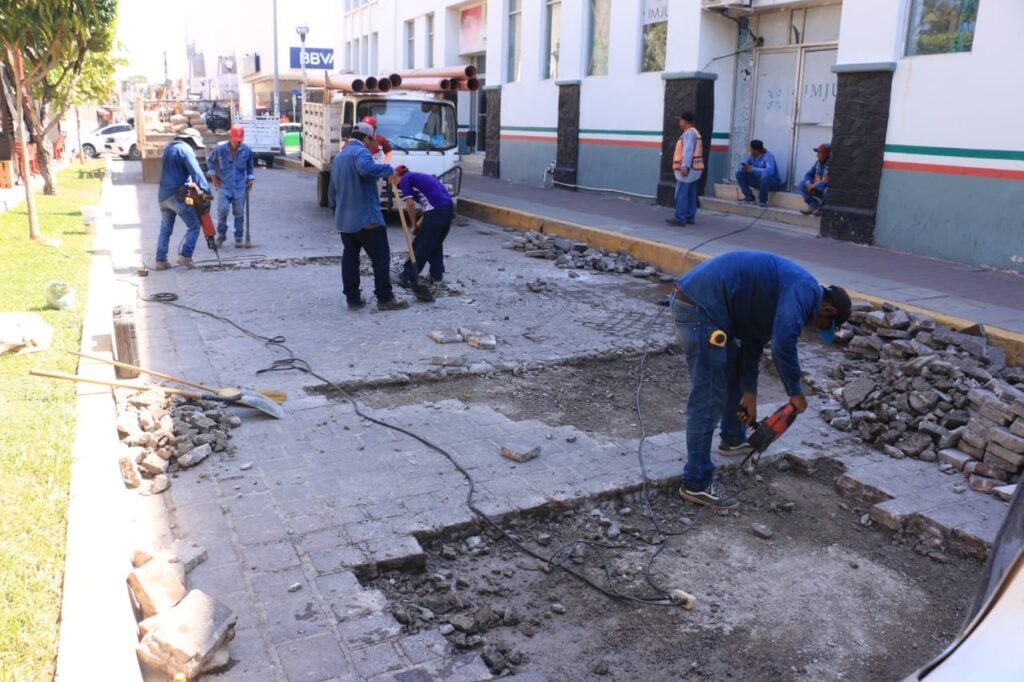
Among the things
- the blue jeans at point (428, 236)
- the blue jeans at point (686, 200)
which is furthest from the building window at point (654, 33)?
the blue jeans at point (428, 236)

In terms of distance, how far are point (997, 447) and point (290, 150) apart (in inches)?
1379

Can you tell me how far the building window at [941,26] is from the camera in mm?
10172

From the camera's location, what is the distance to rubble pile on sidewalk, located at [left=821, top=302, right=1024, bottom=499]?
5.20 metres

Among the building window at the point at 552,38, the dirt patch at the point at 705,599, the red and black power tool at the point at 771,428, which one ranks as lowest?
the dirt patch at the point at 705,599

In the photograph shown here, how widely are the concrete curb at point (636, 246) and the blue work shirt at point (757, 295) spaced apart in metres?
3.68

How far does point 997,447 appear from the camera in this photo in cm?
517

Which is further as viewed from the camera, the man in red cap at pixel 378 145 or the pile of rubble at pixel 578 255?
the pile of rubble at pixel 578 255

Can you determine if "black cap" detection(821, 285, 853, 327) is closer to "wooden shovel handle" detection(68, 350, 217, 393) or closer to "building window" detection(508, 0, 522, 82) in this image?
"wooden shovel handle" detection(68, 350, 217, 393)

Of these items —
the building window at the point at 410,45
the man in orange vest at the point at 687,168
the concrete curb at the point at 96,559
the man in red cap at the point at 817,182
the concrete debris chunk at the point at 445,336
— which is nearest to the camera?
the concrete curb at the point at 96,559

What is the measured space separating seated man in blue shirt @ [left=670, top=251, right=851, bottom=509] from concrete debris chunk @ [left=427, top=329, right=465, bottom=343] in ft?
10.6

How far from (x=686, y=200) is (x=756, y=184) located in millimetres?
1533

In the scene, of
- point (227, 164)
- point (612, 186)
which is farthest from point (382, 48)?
point (227, 164)

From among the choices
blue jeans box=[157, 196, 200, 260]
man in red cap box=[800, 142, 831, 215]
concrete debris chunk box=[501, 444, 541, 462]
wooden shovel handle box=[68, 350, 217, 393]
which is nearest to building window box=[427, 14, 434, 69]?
man in red cap box=[800, 142, 831, 215]

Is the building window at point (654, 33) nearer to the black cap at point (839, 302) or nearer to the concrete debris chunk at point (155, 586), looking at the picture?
the black cap at point (839, 302)
